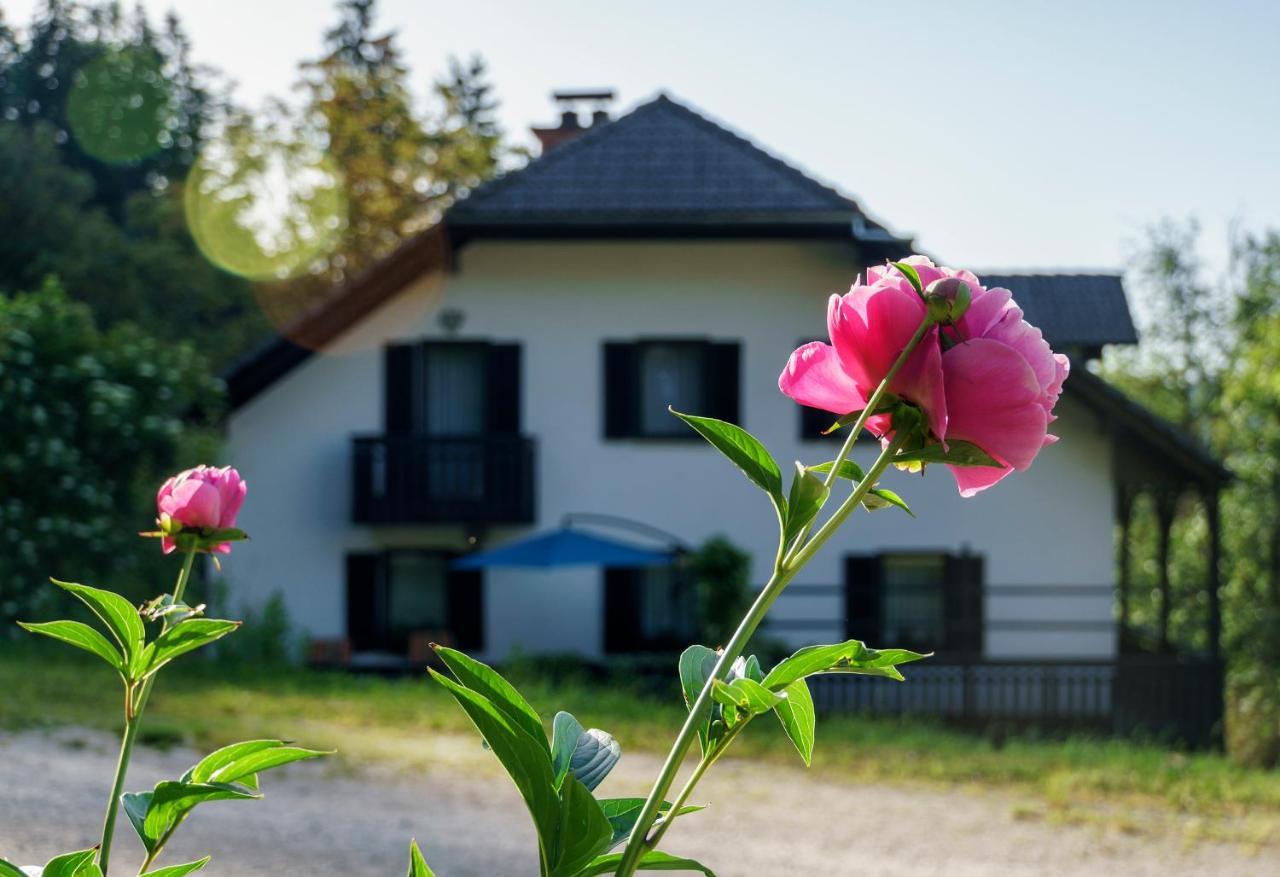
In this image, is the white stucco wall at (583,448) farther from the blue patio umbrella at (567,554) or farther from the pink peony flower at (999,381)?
the pink peony flower at (999,381)

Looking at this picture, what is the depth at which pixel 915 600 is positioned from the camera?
1734cm

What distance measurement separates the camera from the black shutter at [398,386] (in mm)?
17406

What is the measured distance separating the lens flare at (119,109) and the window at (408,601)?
2512 centimetres

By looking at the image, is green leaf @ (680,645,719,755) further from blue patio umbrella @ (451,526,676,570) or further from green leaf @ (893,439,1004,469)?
blue patio umbrella @ (451,526,676,570)

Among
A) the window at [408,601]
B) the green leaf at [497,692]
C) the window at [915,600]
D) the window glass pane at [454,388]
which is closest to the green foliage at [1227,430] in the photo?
the window at [915,600]

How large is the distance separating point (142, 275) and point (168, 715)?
2037 centimetres

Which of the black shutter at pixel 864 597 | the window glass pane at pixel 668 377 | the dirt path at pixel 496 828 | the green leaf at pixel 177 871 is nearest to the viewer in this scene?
the green leaf at pixel 177 871

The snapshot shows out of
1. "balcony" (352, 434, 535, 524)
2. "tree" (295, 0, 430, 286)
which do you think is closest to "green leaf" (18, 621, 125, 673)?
"balcony" (352, 434, 535, 524)

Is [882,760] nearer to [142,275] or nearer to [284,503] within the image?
[284,503]

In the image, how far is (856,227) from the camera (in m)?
16.6

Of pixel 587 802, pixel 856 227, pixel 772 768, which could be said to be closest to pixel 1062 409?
pixel 856 227

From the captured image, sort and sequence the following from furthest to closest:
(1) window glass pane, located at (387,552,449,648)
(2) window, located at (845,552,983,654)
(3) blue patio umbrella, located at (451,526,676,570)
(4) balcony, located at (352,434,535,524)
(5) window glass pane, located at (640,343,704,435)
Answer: (1) window glass pane, located at (387,552,449,648) < (5) window glass pane, located at (640,343,704,435) < (4) balcony, located at (352,434,535,524) < (2) window, located at (845,552,983,654) < (3) blue patio umbrella, located at (451,526,676,570)

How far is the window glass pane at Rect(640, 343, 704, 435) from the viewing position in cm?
1762

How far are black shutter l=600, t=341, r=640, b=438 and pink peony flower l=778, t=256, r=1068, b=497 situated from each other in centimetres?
1640
